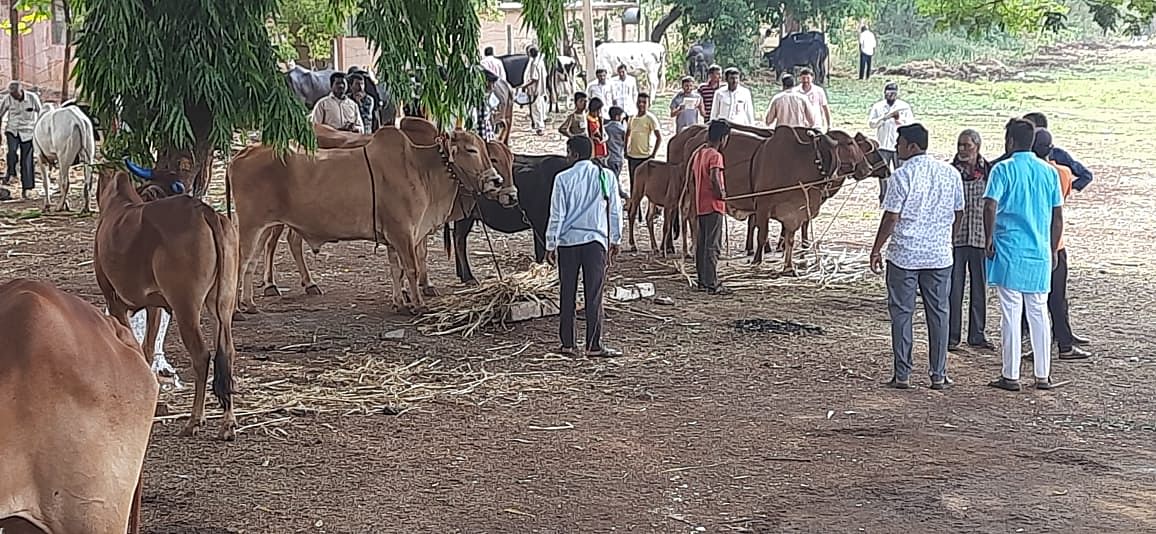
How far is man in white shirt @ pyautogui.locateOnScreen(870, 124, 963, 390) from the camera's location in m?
8.23

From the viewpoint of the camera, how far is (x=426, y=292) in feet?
38.2

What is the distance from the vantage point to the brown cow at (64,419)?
10.1 feet

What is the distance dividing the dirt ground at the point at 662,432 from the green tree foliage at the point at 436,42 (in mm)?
1859

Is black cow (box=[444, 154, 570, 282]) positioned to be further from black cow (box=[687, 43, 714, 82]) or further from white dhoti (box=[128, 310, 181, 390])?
black cow (box=[687, 43, 714, 82])

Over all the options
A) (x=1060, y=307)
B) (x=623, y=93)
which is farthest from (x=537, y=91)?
(x=1060, y=307)

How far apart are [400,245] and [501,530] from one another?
17.4 feet

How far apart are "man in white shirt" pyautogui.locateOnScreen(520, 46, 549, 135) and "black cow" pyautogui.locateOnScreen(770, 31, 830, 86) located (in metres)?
7.75

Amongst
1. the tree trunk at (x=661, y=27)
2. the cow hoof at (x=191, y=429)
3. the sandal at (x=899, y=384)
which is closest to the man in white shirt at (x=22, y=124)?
the cow hoof at (x=191, y=429)

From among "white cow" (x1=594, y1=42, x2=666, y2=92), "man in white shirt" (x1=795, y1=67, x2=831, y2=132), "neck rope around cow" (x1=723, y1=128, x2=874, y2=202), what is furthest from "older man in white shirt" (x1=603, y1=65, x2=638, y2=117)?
"neck rope around cow" (x1=723, y1=128, x2=874, y2=202)

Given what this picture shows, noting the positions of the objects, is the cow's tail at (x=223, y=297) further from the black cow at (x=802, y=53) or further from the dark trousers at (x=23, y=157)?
the black cow at (x=802, y=53)

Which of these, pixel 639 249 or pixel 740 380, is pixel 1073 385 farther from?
pixel 639 249

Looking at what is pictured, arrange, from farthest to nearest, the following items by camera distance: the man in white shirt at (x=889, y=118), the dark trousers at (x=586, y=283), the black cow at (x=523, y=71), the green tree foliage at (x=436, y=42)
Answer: the black cow at (x=523, y=71) → the man in white shirt at (x=889, y=118) → the dark trousers at (x=586, y=283) → the green tree foliage at (x=436, y=42)

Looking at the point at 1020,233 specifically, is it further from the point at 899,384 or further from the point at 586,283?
the point at 586,283

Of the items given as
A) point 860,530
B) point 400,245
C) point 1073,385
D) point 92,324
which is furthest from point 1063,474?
point 400,245
